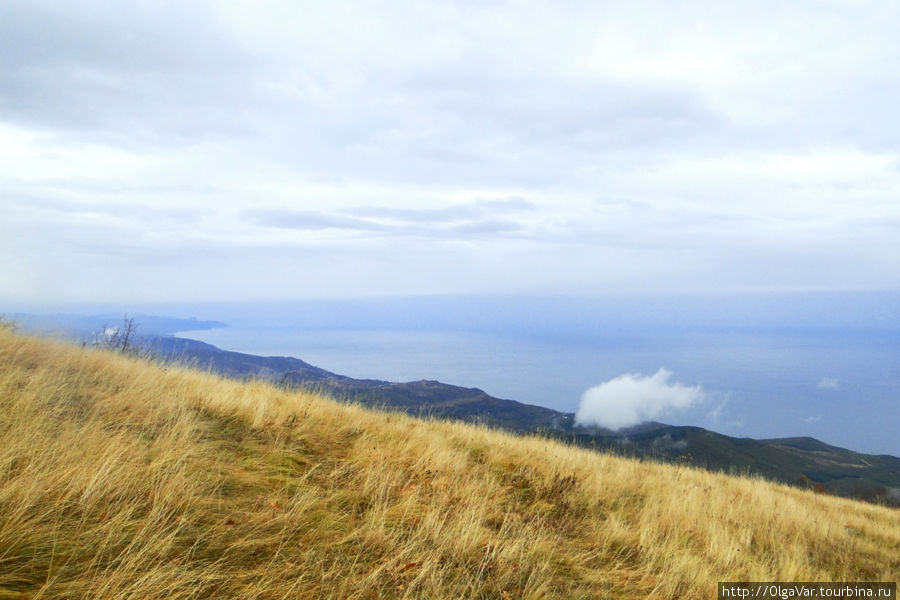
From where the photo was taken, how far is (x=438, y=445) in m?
6.96

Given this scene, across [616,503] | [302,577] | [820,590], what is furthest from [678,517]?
[302,577]

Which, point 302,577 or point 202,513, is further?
point 202,513

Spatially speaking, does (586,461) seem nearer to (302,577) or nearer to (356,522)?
(356,522)

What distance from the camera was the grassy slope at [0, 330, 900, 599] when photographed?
9.46 feet

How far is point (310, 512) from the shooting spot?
13.0 ft

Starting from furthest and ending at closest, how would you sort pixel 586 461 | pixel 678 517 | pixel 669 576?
pixel 586 461 → pixel 678 517 → pixel 669 576

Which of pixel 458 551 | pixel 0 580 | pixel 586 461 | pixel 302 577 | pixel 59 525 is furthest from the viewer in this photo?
pixel 586 461

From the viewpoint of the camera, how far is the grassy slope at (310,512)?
2.88 metres

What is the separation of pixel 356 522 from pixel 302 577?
40.2 inches

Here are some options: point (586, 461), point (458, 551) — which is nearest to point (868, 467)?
point (586, 461)

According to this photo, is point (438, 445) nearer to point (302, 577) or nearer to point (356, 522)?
point (356, 522)

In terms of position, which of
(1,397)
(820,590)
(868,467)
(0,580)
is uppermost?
(1,397)

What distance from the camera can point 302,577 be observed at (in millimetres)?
3027

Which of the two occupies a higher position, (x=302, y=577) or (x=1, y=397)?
Answer: (x=1, y=397)
